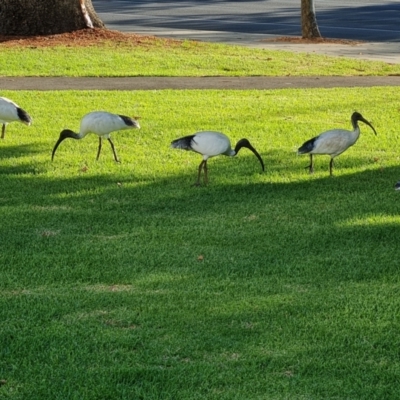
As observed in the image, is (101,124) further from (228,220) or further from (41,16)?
(41,16)

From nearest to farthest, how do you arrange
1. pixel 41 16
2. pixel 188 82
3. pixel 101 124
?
pixel 101 124 < pixel 188 82 < pixel 41 16

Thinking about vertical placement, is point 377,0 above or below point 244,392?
below

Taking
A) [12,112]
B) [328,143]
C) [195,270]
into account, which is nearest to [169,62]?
[12,112]

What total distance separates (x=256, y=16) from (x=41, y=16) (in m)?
12.3

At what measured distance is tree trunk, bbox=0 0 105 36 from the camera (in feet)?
82.8

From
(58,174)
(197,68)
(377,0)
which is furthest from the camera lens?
(377,0)

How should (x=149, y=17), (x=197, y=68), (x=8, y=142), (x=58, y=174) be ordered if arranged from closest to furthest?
(x=58, y=174) → (x=8, y=142) → (x=197, y=68) → (x=149, y=17)

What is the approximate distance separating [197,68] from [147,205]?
36.6 ft

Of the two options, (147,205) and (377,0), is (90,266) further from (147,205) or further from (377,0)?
(377,0)

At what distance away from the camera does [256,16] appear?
36.2 m

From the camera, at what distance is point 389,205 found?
1122 cm

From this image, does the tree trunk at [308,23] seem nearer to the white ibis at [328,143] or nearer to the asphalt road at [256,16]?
the asphalt road at [256,16]

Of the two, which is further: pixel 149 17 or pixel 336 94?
pixel 149 17

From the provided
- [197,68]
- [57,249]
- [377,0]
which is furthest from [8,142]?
[377,0]
